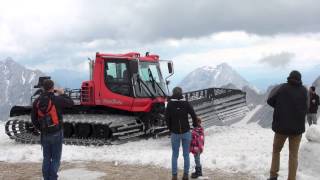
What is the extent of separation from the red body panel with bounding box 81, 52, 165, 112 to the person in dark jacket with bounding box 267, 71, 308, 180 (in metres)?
9.45

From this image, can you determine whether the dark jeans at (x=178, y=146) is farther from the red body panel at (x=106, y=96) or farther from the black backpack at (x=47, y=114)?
the red body panel at (x=106, y=96)

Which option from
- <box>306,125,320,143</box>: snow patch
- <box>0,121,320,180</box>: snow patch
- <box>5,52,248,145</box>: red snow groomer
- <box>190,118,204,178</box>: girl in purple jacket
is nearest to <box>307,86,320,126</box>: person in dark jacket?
<box>0,121,320,180</box>: snow patch

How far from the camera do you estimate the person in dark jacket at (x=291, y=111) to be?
10.1 m

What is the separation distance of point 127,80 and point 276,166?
9.91 metres

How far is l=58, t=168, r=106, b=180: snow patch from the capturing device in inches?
465

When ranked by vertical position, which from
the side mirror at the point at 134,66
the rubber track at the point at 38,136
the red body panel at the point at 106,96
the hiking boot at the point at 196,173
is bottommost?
the rubber track at the point at 38,136

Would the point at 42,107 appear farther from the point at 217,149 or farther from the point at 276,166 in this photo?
the point at 217,149

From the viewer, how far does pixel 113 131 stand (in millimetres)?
18203

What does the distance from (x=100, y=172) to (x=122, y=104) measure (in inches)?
289

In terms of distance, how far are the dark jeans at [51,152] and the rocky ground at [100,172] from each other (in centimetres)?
148

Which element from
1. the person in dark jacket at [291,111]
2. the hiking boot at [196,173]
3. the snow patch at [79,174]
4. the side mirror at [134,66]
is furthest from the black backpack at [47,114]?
the side mirror at [134,66]

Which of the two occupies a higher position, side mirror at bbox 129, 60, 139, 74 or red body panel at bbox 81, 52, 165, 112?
side mirror at bbox 129, 60, 139, 74

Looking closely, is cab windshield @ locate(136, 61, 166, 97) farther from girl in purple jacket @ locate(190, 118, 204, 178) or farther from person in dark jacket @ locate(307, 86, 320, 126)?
girl in purple jacket @ locate(190, 118, 204, 178)

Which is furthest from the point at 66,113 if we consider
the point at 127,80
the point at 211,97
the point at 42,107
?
the point at 42,107
